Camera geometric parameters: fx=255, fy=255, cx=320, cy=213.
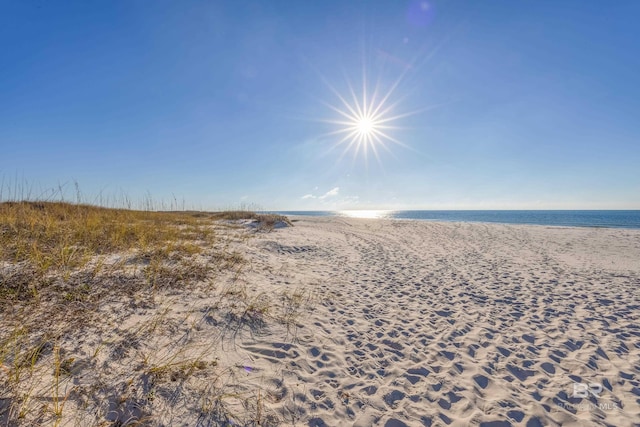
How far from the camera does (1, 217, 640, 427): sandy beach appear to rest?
2912mm

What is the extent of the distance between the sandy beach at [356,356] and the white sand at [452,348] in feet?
0.07

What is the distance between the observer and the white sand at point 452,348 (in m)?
3.16

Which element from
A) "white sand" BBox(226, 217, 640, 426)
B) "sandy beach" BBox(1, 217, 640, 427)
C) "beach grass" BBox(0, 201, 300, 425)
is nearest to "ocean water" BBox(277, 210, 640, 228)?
"white sand" BBox(226, 217, 640, 426)

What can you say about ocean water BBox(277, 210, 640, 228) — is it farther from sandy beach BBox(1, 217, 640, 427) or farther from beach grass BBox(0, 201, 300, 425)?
beach grass BBox(0, 201, 300, 425)

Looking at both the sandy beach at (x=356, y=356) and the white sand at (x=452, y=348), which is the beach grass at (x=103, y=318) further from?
the white sand at (x=452, y=348)

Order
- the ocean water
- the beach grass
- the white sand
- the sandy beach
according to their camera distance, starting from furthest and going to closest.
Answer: the ocean water → the white sand → the sandy beach → the beach grass

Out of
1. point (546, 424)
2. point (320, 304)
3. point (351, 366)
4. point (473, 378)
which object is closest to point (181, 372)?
point (351, 366)

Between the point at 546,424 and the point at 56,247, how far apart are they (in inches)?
373

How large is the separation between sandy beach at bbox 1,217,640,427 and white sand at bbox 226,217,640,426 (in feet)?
0.07

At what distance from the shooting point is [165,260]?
6676 mm

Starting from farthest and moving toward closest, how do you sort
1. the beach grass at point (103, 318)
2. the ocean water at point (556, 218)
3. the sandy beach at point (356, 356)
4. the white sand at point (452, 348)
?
the ocean water at point (556, 218) < the white sand at point (452, 348) < the sandy beach at point (356, 356) < the beach grass at point (103, 318)

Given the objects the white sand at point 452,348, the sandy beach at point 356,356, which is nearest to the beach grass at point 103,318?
the sandy beach at point 356,356

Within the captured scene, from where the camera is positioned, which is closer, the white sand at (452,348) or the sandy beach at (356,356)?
the sandy beach at (356,356)

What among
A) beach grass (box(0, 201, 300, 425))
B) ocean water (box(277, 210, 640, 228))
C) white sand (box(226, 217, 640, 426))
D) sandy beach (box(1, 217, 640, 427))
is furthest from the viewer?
ocean water (box(277, 210, 640, 228))
